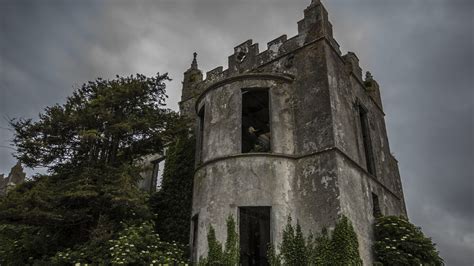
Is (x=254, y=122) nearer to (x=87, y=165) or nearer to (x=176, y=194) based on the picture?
(x=176, y=194)

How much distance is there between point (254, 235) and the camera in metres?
15.7

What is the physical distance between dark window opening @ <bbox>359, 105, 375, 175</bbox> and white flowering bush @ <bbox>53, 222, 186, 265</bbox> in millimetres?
7677

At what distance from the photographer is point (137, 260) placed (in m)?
10.8

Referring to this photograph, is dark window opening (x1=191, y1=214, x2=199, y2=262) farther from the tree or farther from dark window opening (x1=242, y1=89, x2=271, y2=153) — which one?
dark window opening (x1=242, y1=89, x2=271, y2=153)

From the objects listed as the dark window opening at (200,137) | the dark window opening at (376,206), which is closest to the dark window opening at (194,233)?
the dark window opening at (200,137)

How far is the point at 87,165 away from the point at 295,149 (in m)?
7.46

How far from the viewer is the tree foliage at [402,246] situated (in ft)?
36.6

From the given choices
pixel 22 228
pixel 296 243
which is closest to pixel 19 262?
pixel 22 228

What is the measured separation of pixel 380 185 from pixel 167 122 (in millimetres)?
8403

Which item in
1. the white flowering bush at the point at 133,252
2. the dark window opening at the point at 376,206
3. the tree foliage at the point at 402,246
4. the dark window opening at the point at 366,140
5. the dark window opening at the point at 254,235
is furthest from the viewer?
the dark window opening at the point at 254,235

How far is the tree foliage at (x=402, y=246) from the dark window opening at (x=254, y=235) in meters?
4.66

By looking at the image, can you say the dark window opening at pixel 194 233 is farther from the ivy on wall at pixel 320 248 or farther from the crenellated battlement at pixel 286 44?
the crenellated battlement at pixel 286 44

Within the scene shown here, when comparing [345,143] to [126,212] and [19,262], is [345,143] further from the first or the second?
[19,262]

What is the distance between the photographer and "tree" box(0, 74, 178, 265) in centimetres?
1207
